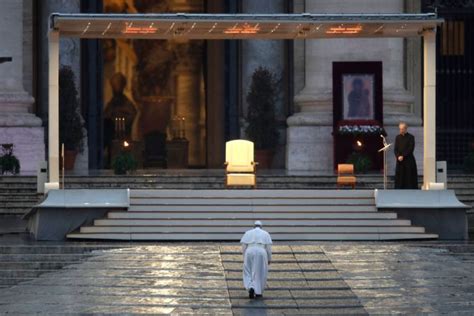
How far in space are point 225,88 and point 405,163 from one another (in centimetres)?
1209

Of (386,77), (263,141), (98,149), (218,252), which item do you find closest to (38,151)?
(98,149)

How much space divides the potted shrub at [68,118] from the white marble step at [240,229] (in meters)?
10.9

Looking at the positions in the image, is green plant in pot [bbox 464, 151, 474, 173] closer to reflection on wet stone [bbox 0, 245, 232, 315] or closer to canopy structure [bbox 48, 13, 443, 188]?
canopy structure [bbox 48, 13, 443, 188]

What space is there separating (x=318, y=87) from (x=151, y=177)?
6.68 metres

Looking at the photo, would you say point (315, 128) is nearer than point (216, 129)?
Yes

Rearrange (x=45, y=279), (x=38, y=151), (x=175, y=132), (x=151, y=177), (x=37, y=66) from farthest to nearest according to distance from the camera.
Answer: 1. (x=175, y=132)
2. (x=37, y=66)
3. (x=38, y=151)
4. (x=151, y=177)
5. (x=45, y=279)

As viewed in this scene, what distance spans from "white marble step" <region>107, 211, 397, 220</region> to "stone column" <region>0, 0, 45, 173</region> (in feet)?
32.4

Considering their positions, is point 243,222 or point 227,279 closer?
point 227,279

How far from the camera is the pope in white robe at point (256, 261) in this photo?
75.3ft

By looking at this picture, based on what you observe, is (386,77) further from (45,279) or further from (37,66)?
(45,279)

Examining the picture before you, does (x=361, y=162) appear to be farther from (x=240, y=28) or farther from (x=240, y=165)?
(x=240, y=28)

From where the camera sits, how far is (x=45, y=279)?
24.6 meters

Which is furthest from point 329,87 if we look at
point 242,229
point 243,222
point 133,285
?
point 133,285

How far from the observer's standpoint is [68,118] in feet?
130
